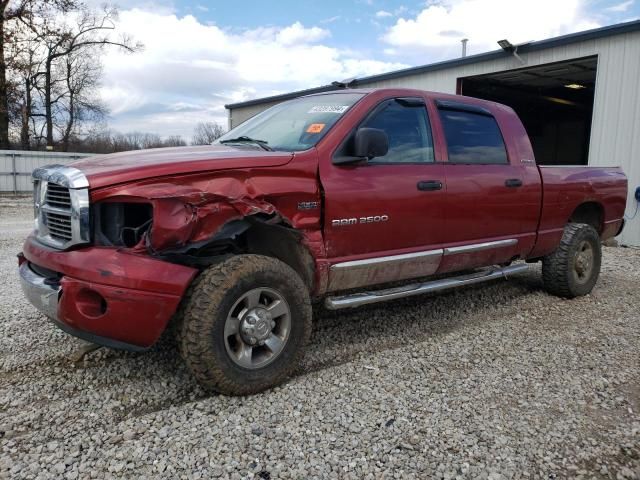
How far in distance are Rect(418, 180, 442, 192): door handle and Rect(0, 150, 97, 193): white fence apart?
19226 mm

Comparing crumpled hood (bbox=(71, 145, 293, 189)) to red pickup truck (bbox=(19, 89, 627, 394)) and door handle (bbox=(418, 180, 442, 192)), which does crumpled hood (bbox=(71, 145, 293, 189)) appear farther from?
door handle (bbox=(418, 180, 442, 192))

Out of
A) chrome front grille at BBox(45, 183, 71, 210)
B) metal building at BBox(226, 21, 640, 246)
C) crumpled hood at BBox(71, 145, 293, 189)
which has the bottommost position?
chrome front grille at BBox(45, 183, 71, 210)

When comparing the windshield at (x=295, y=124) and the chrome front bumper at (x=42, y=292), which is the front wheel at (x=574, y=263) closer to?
the windshield at (x=295, y=124)

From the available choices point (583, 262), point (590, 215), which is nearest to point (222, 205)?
point (583, 262)

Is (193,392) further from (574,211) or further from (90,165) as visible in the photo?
(574,211)

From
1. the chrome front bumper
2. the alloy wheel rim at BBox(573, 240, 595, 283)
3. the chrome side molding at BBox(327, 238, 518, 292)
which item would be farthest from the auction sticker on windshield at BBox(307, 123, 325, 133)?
the alloy wheel rim at BBox(573, 240, 595, 283)

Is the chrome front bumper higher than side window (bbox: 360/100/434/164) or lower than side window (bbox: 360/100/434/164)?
lower

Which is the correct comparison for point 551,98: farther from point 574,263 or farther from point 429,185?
point 429,185

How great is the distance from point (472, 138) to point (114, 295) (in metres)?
3.36

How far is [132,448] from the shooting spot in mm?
2592

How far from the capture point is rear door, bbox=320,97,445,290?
361 centimetres

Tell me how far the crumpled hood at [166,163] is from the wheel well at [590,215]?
4.16 m

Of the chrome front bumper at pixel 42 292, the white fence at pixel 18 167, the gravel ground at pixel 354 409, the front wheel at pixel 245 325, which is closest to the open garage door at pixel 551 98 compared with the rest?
the gravel ground at pixel 354 409

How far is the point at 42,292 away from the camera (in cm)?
295
